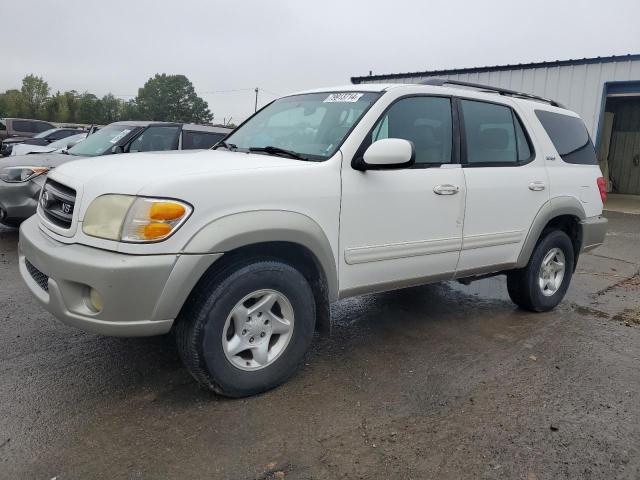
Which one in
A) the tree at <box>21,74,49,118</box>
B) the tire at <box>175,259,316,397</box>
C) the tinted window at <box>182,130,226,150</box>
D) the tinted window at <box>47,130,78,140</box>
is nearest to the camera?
the tire at <box>175,259,316,397</box>

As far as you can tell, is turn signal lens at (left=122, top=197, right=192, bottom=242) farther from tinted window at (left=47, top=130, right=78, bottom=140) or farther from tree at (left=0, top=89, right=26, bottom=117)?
tree at (left=0, top=89, right=26, bottom=117)

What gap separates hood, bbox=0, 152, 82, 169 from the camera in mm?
6621

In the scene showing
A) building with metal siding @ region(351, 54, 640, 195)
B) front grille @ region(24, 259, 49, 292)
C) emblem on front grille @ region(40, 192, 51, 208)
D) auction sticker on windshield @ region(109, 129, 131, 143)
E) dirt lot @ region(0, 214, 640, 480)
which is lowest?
dirt lot @ region(0, 214, 640, 480)

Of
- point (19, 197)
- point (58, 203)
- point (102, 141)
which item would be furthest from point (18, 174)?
point (58, 203)

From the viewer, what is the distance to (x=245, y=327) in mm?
2996

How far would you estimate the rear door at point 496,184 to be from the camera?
4.02 metres

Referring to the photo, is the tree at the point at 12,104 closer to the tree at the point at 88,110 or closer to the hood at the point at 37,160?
the tree at the point at 88,110

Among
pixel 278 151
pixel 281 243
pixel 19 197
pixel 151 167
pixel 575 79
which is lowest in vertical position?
pixel 19 197

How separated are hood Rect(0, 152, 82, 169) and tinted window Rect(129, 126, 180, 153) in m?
0.89

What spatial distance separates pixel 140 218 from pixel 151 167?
17.0 inches

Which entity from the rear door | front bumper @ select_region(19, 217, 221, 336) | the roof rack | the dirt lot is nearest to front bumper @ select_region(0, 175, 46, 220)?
the dirt lot

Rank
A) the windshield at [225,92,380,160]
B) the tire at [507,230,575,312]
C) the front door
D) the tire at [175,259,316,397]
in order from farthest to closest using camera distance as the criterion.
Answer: the tire at [507,230,575,312], the windshield at [225,92,380,160], the front door, the tire at [175,259,316,397]

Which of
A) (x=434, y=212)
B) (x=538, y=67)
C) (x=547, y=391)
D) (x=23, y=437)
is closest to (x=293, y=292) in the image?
(x=434, y=212)

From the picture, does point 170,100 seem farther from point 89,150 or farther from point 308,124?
point 308,124
